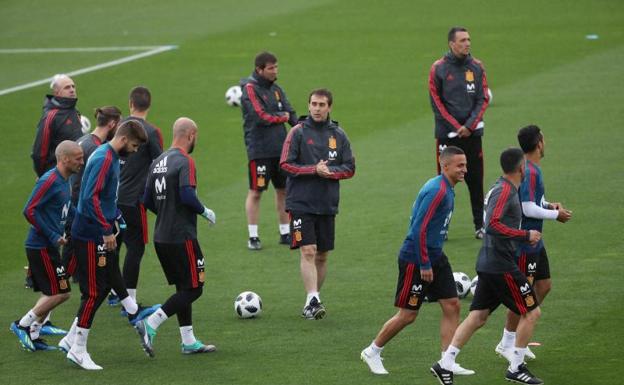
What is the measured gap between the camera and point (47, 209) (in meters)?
12.4

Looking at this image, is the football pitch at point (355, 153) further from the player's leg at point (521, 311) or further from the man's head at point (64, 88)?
the man's head at point (64, 88)

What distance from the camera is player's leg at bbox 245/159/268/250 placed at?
1681 cm

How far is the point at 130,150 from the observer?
12086mm

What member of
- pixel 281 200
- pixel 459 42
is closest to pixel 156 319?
pixel 281 200

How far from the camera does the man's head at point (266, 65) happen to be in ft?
54.5

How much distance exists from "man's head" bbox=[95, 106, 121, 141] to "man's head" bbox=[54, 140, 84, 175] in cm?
99

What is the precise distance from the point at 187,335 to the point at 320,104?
3.12 metres

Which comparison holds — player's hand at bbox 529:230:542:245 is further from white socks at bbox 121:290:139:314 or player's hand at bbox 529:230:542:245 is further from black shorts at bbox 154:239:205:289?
white socks at bbox 121:290:139:314

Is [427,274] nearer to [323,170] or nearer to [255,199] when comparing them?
[323,170]

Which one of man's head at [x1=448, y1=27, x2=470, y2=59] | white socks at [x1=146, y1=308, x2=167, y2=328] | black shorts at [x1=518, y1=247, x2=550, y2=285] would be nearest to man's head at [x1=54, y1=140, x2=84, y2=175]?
white socks at [x1=146, y1=308, x2=167, y2=328]

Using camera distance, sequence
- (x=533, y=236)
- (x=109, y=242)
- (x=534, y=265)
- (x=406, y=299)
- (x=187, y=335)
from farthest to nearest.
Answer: (x=187, y=335) < (x=109, y=242) < (x=534, y=265) < (x=406, y=299) < (x=533, y=236)

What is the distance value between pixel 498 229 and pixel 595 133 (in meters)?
12.1

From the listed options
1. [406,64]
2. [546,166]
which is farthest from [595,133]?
[406,64]

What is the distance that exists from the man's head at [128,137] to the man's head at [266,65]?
4.79m
